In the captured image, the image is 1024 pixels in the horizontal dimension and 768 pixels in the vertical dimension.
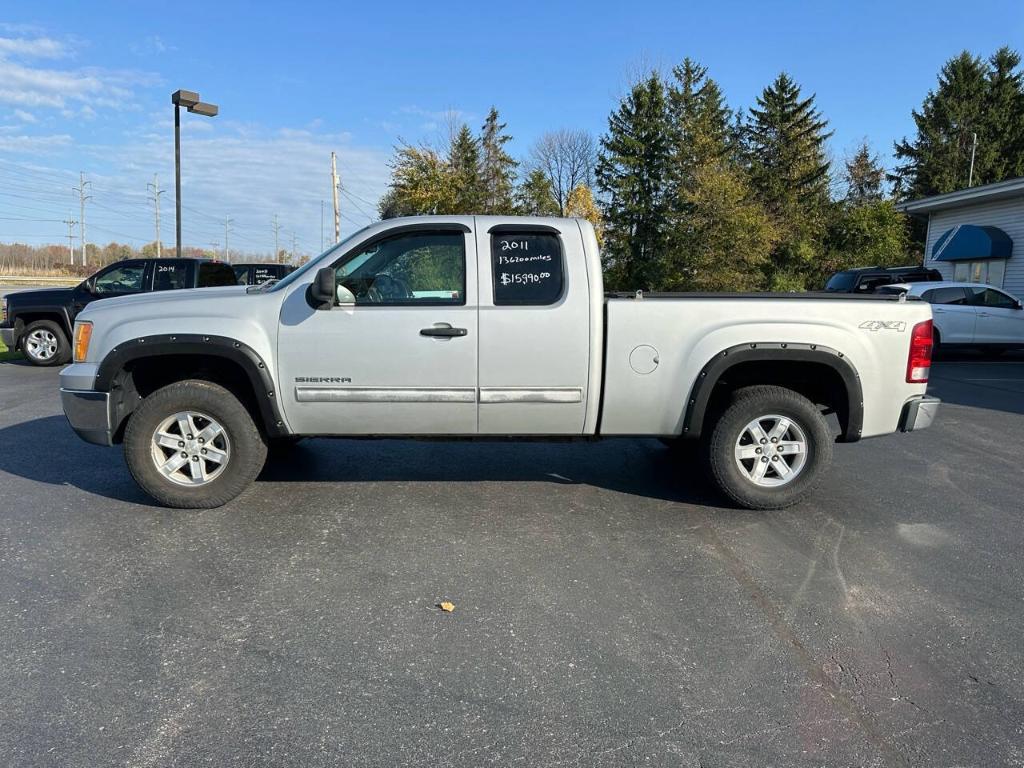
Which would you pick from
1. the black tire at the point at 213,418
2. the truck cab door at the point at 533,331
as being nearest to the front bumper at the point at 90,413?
the black tire at the point at 213,418

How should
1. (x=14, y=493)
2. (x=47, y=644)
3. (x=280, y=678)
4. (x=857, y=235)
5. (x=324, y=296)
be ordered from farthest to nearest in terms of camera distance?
(x=857, y=235) → (x=14, y=493) → (x=324, y=296) → (x=47, y=644) → (x=280, y=678)

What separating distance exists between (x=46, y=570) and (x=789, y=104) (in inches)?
2067

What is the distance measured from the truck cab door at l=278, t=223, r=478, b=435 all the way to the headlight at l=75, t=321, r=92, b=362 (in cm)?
132

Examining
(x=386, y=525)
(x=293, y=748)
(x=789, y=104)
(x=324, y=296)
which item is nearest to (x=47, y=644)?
(x=293, y=748)

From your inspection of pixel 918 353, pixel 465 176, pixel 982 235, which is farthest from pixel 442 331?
pixel 465 176

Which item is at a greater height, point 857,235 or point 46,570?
point 857,235

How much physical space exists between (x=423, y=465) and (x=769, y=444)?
2.79 m

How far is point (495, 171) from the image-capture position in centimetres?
3597

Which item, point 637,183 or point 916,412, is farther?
point 637,183

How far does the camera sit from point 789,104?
47500mm

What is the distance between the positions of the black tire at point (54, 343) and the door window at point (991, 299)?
57.4ft

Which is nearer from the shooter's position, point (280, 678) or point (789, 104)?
point (280, 678)

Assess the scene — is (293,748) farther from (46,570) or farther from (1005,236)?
(1005,236)

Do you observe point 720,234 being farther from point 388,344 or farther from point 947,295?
point 388,344
